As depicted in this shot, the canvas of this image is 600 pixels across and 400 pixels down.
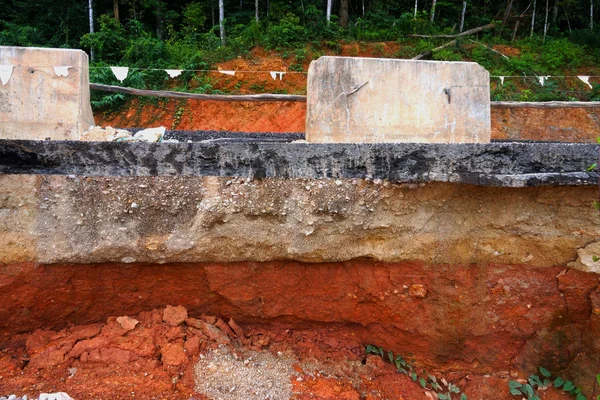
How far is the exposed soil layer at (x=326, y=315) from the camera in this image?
7.34 feet

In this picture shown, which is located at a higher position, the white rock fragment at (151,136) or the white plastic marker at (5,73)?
the white plastic marker at (5,73)

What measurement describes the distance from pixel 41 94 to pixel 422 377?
4434 millimetres

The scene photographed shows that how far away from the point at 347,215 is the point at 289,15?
602 inches

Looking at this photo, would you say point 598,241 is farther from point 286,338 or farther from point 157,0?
point 157,0

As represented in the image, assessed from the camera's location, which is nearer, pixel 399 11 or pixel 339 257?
pixel 339 257

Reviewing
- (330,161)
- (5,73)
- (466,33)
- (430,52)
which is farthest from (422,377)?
(466,33)

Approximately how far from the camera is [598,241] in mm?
2377

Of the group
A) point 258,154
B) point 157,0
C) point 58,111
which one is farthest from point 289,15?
point 258,154

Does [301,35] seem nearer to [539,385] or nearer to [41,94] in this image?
[41,94]

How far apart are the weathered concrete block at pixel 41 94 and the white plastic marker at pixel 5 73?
3 centimetres

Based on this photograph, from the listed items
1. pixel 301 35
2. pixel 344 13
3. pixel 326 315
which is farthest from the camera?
pixel 344 13

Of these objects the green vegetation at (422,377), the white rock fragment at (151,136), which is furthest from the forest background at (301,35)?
the green vegetation at (422,377)

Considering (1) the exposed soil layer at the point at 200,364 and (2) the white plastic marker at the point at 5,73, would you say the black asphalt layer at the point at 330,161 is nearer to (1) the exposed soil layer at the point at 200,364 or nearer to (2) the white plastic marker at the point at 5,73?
(1) the exposed soil layer at the point at 200,364

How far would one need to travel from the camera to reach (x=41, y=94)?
4.24 metres
